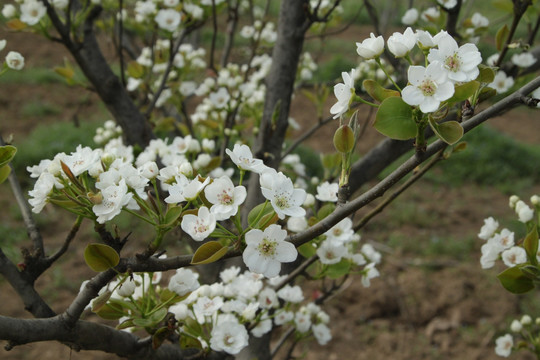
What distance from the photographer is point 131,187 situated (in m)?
0.93

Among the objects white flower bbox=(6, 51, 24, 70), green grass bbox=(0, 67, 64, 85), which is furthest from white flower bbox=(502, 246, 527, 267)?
green grass bbox=(0, 67, 64, 85)

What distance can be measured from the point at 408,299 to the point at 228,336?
2.31 metres

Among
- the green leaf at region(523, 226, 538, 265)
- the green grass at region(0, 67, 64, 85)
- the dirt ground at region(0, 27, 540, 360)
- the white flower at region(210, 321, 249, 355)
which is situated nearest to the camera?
the green leaf at region(523, 226, 538, 265)

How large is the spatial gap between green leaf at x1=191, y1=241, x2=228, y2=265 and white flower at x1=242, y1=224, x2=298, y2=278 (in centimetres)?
4

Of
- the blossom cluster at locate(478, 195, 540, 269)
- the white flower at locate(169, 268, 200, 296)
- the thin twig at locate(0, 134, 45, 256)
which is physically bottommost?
the blossom cluster at locate(478, 195, 540, 269)

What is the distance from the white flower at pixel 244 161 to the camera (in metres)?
0.89

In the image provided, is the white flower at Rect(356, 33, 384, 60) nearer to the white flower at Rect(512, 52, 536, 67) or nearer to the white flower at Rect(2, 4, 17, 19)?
the white flower at Rect(512, 52, 536, 67)

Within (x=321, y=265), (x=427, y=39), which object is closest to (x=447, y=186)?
(x=321, y=265)

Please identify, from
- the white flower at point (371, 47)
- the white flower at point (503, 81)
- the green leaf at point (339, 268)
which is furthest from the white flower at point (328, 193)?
the white flower at point (503, 81)

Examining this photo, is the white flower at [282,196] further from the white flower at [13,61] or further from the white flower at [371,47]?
the white flower at [13,61]

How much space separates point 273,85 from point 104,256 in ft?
4.03

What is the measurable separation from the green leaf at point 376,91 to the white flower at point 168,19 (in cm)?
140

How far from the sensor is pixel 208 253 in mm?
829

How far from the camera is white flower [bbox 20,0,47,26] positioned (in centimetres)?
182
